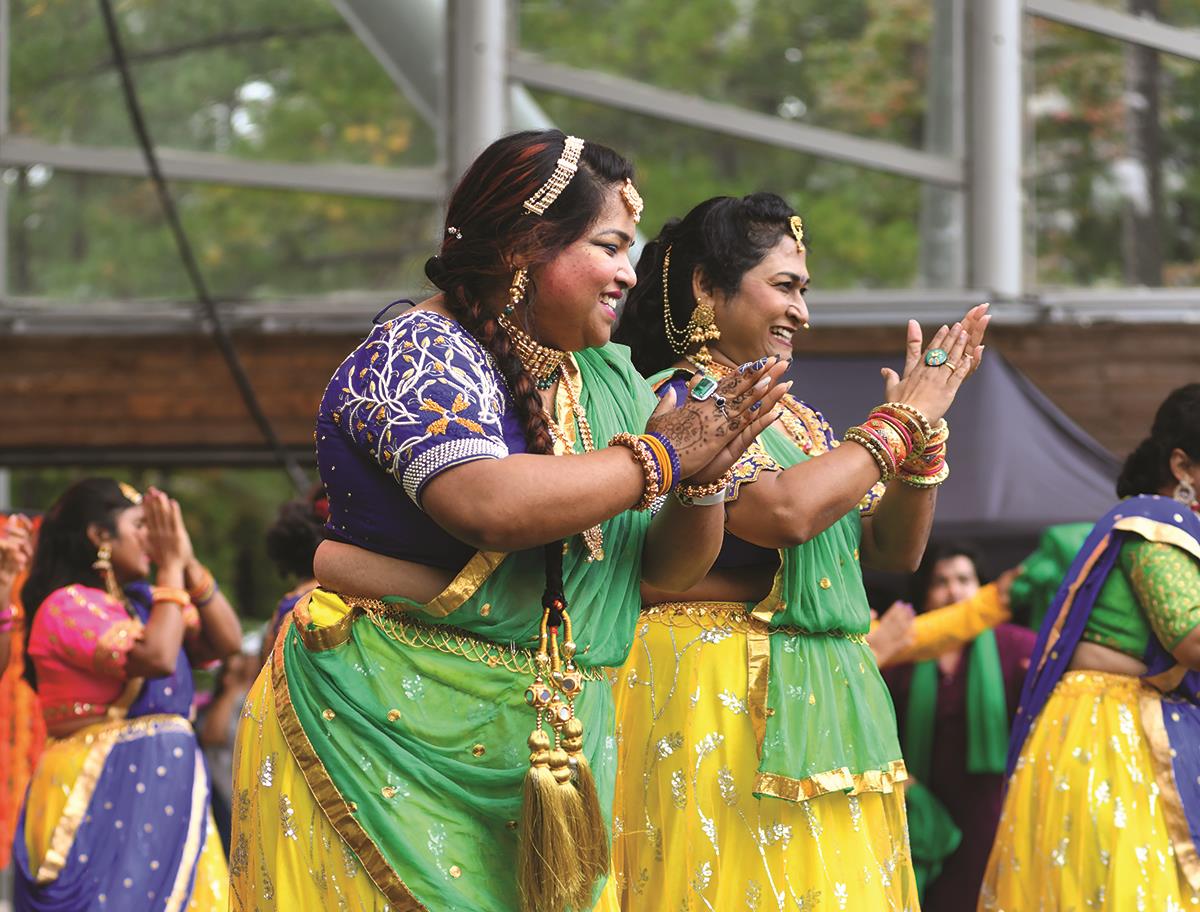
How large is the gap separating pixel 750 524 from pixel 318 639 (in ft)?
3.43

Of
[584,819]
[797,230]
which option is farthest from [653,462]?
[797,230]

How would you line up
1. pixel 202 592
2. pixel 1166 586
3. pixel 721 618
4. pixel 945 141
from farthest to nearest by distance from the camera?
→ pixel 945 141 → pixel 202 592 → pixel 1166 586 → pixel 721 618

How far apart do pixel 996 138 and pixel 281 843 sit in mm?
6567

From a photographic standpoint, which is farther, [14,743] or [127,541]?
[14,743]

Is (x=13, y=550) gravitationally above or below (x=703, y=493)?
below

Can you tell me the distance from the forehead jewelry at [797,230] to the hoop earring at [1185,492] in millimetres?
1464

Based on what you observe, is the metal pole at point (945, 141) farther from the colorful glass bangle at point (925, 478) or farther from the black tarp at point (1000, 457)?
the colorful glass bangle at point (925, 478)

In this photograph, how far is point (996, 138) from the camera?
851 centimetres

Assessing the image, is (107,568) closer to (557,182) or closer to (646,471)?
(557,182)

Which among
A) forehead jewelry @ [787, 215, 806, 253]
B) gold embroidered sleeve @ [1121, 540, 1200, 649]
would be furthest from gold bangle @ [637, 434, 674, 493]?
gold embroidered sleeve @ [1121, 540, 1200, 649]

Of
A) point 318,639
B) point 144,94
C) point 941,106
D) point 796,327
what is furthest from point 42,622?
point 941,106

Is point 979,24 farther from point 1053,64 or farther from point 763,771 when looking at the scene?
point 763,771

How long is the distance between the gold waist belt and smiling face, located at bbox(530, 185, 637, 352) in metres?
1.13

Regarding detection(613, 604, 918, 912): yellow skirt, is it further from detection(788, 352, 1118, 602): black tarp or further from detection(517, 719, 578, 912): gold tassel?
detection(788, 352, 1118, 602): black tarp
